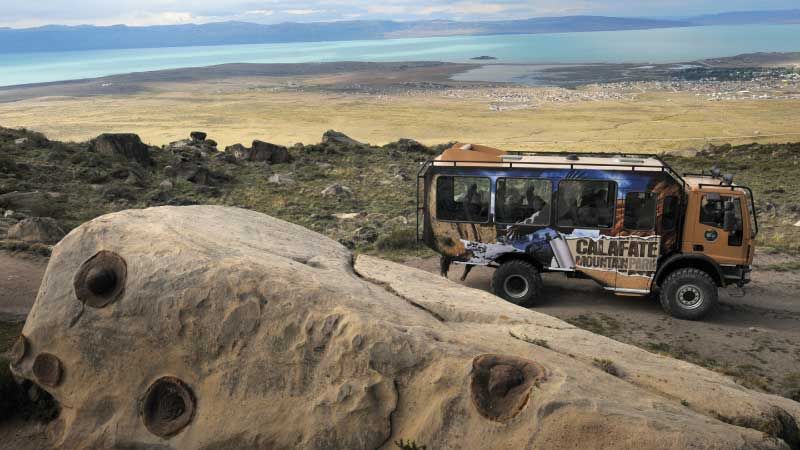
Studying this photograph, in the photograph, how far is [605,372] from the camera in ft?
21.8

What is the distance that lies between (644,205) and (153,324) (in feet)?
32.7

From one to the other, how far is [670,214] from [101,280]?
10795mm

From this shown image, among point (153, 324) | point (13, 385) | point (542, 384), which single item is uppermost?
point (153, 324)

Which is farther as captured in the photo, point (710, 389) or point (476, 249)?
point (476, 249)

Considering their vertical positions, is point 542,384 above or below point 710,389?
above

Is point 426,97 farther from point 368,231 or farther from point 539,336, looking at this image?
point 539,336

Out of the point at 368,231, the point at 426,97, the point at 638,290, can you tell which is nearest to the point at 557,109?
the point at 426,97

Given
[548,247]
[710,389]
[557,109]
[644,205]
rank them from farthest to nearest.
Result: [557,109] → [548,247] → [644,205] → [710,389]

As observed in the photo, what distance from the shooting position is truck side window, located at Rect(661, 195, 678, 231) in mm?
12500

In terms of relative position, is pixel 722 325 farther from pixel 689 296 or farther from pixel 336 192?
pixel 336 192

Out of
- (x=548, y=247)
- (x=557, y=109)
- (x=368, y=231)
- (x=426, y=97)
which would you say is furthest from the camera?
(x=426, y=97)

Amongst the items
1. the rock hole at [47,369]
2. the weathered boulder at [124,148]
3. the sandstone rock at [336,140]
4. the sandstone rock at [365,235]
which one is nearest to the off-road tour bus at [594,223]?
the sandstone rock at [365,235]

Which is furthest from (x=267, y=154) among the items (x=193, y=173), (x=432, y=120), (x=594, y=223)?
(x=432, y=120)

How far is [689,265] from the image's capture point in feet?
42.9
